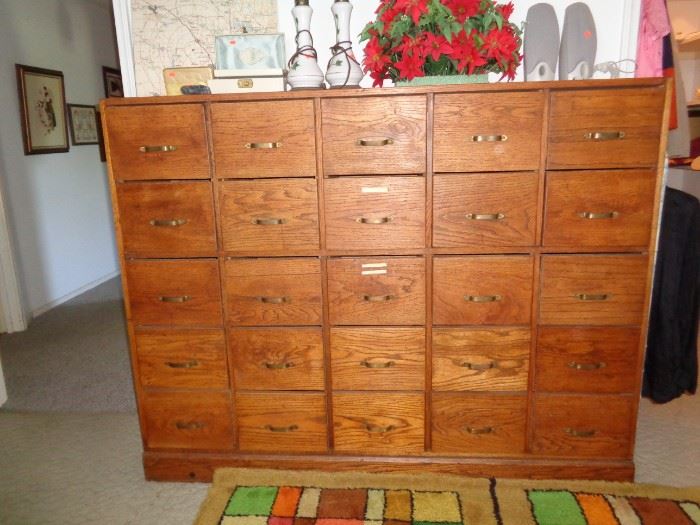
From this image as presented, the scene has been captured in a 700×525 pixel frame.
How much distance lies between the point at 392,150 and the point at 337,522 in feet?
3.96

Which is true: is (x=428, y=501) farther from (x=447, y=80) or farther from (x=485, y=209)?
(x=447, y=80)

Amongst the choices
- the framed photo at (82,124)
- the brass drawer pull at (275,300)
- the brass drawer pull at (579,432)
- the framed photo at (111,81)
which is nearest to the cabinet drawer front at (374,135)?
the brass drawer pull at (275,300)

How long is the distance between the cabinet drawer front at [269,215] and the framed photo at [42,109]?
112 inches

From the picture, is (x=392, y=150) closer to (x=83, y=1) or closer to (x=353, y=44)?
(x=353, y=44)

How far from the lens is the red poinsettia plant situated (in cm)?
157

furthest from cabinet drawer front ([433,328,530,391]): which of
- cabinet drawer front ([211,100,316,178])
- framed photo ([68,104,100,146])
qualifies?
framed photo ([68,104,100,146])

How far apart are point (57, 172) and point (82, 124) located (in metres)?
0.55

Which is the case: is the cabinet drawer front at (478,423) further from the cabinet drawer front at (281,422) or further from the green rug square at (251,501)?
the green rug square at (251,501)

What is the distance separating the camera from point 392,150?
5.34 feet

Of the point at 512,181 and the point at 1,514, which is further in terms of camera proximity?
the point at 1,514

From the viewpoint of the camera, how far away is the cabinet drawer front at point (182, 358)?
1.83m

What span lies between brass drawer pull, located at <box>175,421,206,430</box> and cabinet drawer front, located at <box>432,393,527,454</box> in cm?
85

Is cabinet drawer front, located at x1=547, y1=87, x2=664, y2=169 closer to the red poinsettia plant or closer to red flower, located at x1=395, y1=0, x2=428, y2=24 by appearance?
the red poinsettia plant

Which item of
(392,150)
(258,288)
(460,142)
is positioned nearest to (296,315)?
(258,288)
